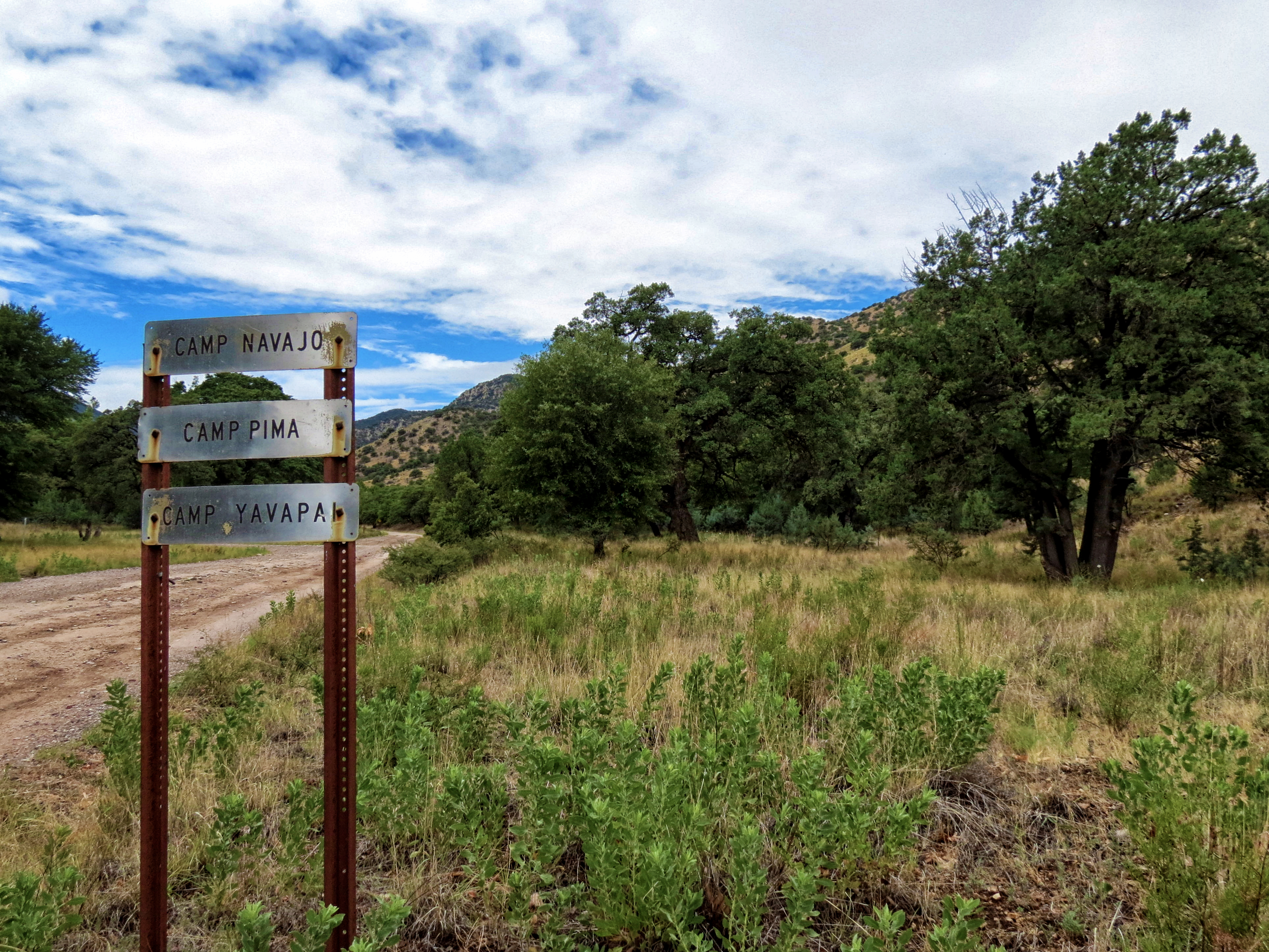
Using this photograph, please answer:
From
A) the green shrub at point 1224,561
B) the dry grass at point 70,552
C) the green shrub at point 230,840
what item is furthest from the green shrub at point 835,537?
the green shrub at point 230,840

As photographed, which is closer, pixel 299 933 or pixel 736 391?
pixel 299 933

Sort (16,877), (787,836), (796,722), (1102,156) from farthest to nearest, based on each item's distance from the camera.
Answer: (1102,156), (796,722), (787,836), (16,877)

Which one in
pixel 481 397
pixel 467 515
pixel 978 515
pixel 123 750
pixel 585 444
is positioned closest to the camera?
pixel 123 750

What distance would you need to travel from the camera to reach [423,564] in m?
15.5

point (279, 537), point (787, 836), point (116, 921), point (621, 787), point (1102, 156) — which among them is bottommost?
point (116, 921)

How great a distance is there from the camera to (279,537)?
275 cm

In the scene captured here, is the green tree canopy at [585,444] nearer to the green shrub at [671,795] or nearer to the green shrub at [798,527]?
the green shrub at [798,527]

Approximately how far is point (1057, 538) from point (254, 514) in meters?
18.2

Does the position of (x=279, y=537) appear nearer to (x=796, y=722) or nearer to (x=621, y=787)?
(x=621, y=787)

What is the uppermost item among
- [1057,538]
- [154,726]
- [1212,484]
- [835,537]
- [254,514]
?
[1212,484]

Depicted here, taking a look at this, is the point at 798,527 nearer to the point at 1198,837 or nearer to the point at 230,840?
the point at 1198,837

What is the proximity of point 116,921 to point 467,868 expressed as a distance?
1714mm

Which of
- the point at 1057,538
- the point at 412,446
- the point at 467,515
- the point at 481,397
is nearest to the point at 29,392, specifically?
the point at 467,515

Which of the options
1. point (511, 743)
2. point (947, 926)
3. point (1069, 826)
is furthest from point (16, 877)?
point (1069, 826)
